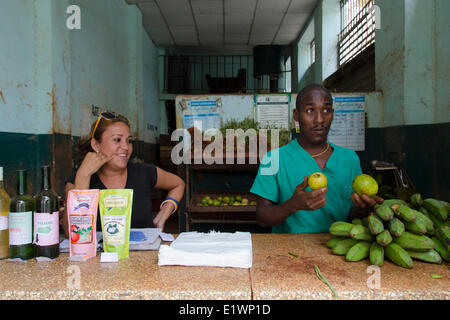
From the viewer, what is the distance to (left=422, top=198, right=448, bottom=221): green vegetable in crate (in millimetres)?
1264

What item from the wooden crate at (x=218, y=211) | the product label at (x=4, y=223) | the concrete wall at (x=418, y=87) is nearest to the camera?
the product label at (x=4, y=223)

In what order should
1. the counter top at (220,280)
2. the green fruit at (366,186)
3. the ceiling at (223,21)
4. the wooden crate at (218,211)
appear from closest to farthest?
the counter top at (220,280), the green fruit at (366,186), the wooden crate at (218,211), the ceiling at (223,21)

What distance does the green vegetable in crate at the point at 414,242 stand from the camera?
3.66 feet

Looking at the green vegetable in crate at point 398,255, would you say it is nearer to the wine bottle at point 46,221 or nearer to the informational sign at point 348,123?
the wine bottle at point 46,221

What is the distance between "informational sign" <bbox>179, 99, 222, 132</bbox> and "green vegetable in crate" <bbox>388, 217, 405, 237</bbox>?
2902mm

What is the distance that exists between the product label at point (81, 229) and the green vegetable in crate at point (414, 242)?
1.13 meters

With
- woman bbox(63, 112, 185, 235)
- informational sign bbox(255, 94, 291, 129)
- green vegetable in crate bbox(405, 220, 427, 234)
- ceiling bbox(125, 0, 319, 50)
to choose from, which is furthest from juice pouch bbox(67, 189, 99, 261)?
ceiling bbox(125, 0, 319, 50)

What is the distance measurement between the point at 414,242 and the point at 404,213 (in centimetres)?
10

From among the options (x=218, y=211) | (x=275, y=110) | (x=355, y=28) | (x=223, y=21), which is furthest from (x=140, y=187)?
(x=223, y=21)

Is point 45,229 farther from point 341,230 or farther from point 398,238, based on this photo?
point 398,238

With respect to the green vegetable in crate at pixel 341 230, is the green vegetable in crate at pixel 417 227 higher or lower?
higher

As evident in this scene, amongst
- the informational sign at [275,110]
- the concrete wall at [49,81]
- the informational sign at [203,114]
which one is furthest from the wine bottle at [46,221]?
the informational sign at [275,110]
